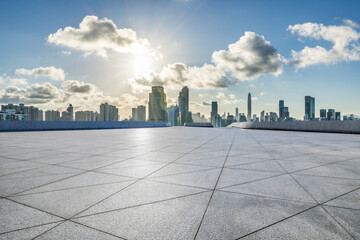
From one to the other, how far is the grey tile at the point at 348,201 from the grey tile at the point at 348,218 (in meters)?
0.14

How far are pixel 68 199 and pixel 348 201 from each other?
4.18 metres

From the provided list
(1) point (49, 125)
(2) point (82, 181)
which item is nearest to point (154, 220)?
(2) point (82, 181)

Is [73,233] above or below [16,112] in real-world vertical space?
below

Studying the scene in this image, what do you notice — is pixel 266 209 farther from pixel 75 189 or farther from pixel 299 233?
pixel 75 189

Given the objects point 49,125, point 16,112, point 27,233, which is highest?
point 16,112

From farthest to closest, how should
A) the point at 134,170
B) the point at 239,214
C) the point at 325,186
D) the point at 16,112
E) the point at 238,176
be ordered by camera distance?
the point at 16,112 → the point at 134,170 → the point at 238,176 → the point at 325,186 → the point at 239,214

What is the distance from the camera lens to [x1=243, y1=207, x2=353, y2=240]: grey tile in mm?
1979

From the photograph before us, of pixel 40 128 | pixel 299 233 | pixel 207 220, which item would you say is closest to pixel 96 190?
pixel 207 220

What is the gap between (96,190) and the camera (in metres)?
3.21

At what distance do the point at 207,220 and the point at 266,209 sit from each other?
0.90 metres

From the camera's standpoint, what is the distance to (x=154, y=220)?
2.26 meters

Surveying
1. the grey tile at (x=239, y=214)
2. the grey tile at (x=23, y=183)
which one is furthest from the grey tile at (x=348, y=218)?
the grey tile at (x=23, y=183)

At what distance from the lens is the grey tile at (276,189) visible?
298cm

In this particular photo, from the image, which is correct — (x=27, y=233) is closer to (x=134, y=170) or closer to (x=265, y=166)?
(x=134, y=170)
